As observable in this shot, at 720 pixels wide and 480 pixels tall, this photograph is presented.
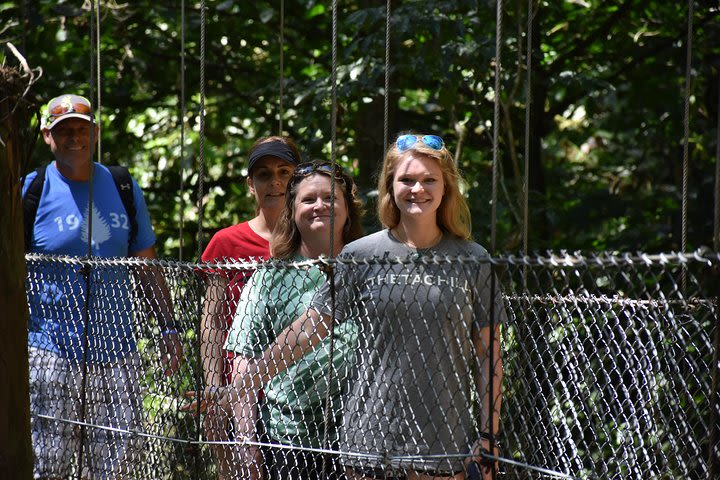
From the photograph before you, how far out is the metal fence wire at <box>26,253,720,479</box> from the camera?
2.39 metres

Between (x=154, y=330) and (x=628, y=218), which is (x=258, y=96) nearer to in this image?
(x=628, y=218)

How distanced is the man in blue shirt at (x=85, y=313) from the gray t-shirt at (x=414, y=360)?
0.73 m

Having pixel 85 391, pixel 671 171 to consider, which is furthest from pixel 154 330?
pixel 671 171

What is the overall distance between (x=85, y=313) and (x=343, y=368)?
0.98m

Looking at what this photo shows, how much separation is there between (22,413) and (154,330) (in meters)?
0.54

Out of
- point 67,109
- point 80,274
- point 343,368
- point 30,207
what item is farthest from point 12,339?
point 67,109

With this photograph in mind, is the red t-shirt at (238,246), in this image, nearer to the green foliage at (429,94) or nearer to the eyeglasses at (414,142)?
the eyeglasses at (414,142)

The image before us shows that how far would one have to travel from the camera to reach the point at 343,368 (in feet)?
8.61

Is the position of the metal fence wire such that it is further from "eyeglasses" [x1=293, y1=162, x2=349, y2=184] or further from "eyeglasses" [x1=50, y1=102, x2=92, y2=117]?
"eyeglasses" [x1=50, y1=102, x2=92, y2=117]

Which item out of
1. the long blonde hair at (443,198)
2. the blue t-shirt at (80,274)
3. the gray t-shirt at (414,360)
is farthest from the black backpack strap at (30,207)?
the gray t-shirt at (414,360)

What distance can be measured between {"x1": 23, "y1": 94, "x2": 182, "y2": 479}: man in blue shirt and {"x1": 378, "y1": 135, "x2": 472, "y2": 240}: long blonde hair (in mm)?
694

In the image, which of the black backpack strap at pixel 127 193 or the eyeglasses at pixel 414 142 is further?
the black backpack strap at pixel 127 193

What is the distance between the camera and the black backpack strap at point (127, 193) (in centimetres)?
364

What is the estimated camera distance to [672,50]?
5.62 meters
